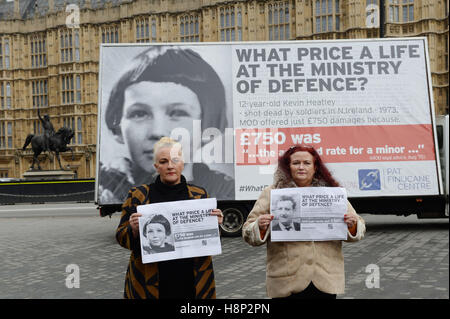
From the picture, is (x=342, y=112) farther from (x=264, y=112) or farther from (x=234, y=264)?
(x=234, y=264)

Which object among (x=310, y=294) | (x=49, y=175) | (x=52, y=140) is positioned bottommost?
(x=310, y=294)

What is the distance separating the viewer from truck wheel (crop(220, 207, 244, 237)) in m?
10.2

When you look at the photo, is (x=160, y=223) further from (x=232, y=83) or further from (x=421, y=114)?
(x=421, y=114)

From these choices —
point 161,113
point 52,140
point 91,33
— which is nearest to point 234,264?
point 161,113

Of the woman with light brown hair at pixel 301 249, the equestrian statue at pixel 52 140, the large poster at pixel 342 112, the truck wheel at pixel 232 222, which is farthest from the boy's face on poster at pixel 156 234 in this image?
the equestrian statue at pixel 52 140

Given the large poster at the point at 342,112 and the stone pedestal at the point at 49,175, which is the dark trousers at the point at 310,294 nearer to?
the large poster at the point at 342,112

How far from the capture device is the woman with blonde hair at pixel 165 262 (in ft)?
9.16

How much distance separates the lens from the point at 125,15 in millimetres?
45219

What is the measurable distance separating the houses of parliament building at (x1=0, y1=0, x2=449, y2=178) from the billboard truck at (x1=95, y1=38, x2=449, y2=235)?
93.3 ft

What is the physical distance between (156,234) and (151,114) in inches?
283

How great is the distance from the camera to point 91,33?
1816 inches
